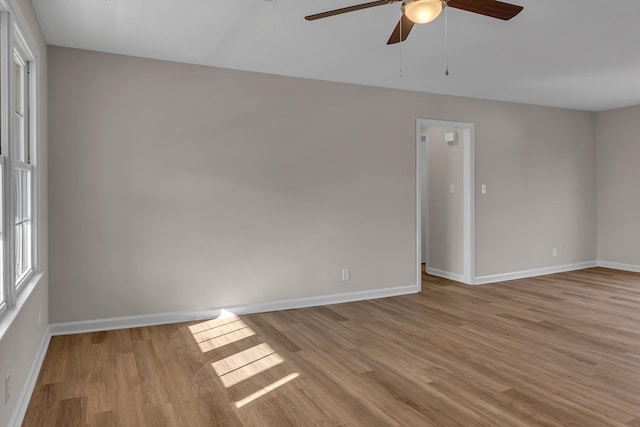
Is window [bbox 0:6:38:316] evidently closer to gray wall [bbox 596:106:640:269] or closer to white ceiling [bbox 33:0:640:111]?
white ceiling [bbox 33:0:640:111]

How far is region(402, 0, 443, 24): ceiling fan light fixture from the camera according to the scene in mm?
2033

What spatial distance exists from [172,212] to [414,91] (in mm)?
3170

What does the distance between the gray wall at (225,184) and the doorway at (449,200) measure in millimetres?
157

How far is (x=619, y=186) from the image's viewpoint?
6832 millimetres

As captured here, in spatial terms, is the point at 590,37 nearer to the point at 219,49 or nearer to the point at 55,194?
the point at 219,49

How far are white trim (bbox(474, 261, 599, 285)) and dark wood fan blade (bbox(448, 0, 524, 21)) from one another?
417 cm

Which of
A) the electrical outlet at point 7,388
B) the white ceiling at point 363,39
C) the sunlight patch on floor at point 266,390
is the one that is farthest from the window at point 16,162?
the sunlight patch on floor at point 266,390

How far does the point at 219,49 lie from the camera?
12.4 feet

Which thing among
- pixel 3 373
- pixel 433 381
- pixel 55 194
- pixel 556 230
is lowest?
pixel 433 381

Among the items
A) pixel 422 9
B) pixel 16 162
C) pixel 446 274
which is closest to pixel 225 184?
pixel 16 162

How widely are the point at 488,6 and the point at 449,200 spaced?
4.13 metres

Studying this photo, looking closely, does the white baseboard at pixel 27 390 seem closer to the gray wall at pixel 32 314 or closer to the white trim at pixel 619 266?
the gray wall at pixel 32 314

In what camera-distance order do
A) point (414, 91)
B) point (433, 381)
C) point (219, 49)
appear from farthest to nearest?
1. point (414, 91)
2. point (219, 49)
3. point (433, 381)

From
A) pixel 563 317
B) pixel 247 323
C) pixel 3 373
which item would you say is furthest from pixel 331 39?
pixel 563 317
